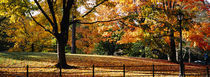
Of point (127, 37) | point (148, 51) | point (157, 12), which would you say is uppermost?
point (157, 12)

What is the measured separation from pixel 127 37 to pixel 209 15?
46.6 feet

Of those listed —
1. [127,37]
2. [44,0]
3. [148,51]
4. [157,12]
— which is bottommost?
[148,51]

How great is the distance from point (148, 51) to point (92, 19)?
60.4ft

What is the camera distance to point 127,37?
21.7 metres

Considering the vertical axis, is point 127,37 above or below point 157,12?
below

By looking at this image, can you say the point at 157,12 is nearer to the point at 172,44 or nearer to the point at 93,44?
the point at 172,44

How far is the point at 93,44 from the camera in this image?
39250 millimetres

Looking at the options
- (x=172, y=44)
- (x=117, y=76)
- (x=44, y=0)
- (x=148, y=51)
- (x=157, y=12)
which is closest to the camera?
(x=117, y=76)

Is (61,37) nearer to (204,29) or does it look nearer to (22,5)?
(22,5)

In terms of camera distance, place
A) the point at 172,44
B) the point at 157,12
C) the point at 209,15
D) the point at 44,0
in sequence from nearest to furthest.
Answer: the point at 157,12, the point at 44,0, the point at 172,44, the point at 209,15

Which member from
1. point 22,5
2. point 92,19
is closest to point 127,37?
point 92,19

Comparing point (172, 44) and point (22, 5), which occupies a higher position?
point (22, 5)

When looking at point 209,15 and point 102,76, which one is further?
point 209,15

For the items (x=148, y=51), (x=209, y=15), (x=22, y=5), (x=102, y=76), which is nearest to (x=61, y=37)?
(x=22, y=5)
